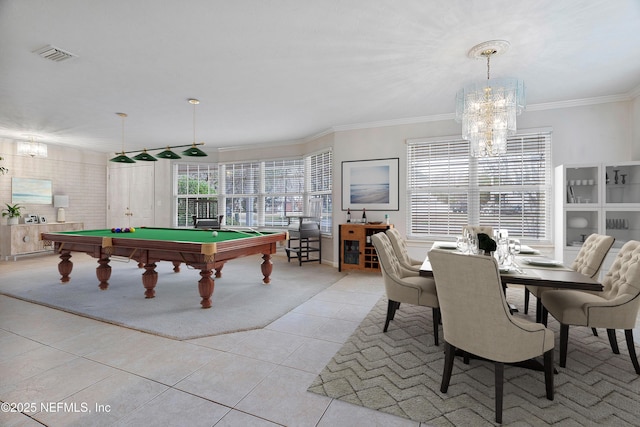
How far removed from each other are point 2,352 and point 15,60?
2844 millimetres

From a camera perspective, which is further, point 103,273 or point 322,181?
point 322,181

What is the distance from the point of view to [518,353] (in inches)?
67.6

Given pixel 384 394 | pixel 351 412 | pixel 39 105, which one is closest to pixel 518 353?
pixel 384 394

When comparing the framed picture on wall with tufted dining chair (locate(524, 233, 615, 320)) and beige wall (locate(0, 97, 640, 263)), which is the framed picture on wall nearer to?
beige wall (locate(0, 97, 640, 263))

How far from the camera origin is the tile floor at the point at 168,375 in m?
1.73

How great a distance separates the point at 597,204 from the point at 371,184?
3166 mm

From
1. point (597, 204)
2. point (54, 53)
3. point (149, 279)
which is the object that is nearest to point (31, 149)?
point (54, 53)

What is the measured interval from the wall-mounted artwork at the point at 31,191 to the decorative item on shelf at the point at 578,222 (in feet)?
34.1

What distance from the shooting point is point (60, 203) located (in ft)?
24.2

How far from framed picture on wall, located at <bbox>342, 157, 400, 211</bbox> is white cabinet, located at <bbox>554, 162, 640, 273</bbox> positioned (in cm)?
236

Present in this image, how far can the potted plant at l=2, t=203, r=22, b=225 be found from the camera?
646 centimetres

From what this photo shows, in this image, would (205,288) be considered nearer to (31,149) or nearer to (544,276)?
(544,276)

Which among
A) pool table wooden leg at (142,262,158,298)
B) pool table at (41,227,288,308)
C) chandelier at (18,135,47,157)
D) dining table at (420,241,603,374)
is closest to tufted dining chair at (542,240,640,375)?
dining table at (420,241,603,374)

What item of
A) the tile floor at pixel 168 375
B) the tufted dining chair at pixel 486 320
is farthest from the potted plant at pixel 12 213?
the tufted dining chair at pixel 486 320
